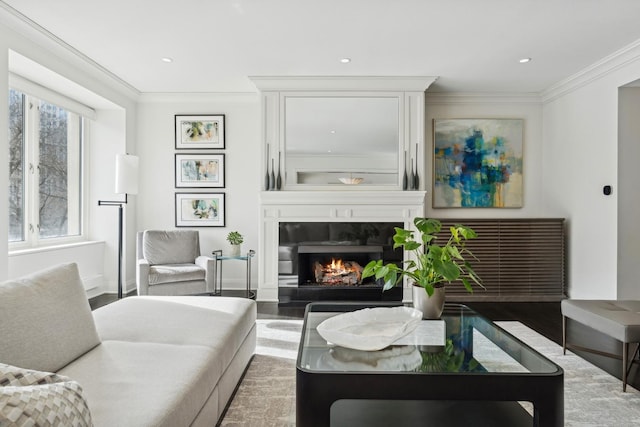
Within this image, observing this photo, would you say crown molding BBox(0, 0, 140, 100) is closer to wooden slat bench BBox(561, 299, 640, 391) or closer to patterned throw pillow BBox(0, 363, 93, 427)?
patterned throw pillow BBox(0, 363, 93, 427)

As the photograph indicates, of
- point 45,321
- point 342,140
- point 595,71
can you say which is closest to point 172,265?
point 342,140

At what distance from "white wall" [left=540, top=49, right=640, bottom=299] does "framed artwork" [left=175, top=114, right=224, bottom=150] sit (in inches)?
162

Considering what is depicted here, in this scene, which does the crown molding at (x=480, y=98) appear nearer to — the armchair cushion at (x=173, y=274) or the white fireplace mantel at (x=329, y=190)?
the white fireplace mantel at (x=329, y=190)

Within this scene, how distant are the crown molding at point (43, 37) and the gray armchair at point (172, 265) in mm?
1771

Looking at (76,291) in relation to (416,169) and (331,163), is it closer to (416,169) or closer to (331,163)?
(331,163)

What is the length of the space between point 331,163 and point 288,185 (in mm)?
551

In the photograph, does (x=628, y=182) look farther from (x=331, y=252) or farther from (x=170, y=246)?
(x=170, y=246)

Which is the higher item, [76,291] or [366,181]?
[366,181]

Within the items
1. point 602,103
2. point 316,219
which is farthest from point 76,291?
point 602,103

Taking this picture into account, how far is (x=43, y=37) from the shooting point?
3.46 meters

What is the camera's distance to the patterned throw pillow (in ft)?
2.59

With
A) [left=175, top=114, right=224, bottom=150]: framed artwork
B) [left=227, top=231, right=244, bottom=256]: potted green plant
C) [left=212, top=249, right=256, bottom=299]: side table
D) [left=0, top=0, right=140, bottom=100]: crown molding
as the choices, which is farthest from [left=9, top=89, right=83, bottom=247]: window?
[left=227, top=231, right=244, bottom=256]: potted green plant

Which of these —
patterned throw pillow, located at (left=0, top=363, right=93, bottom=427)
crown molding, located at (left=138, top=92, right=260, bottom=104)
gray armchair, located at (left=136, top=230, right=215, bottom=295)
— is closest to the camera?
patterned throw pillow, located at (left=0, top=363, right=93, bottom=427)

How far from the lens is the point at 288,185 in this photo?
4758 millimetres
